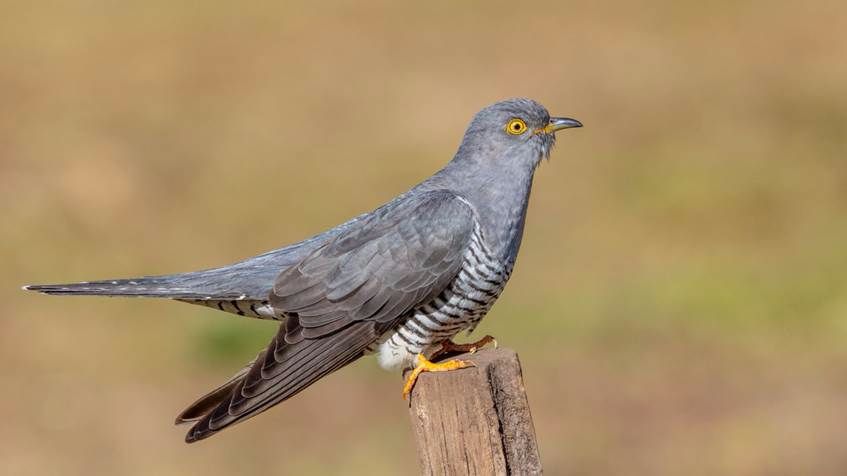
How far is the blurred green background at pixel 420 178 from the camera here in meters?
7.93

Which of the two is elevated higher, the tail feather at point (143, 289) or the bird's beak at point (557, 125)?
the bird's beak at point (557, 125)

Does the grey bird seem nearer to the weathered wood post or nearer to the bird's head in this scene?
the bird's head

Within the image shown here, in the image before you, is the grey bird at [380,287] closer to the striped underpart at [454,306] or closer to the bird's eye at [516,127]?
the striped underpart at [454,306]

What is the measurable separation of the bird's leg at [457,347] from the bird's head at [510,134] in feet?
2.17

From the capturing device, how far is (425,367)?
4172 millimetres

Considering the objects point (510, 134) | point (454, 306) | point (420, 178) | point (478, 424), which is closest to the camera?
point (478, 424)

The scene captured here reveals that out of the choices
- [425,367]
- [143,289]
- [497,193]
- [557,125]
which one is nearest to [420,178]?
[557,125]

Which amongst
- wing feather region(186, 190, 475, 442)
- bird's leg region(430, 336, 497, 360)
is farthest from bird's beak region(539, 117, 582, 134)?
bird's leg region(430, 336, 497, 360)

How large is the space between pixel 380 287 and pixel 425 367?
0.38m

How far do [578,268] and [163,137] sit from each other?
4211 millimetres

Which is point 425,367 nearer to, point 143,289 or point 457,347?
point 457,347

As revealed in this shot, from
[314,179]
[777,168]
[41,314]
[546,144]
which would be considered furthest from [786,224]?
[546,144]

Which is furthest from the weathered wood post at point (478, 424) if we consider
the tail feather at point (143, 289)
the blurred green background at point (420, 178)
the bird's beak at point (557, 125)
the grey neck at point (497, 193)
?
the blurred green background at point (420, 178)

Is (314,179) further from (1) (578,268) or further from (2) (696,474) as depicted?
(2) (696,474)
